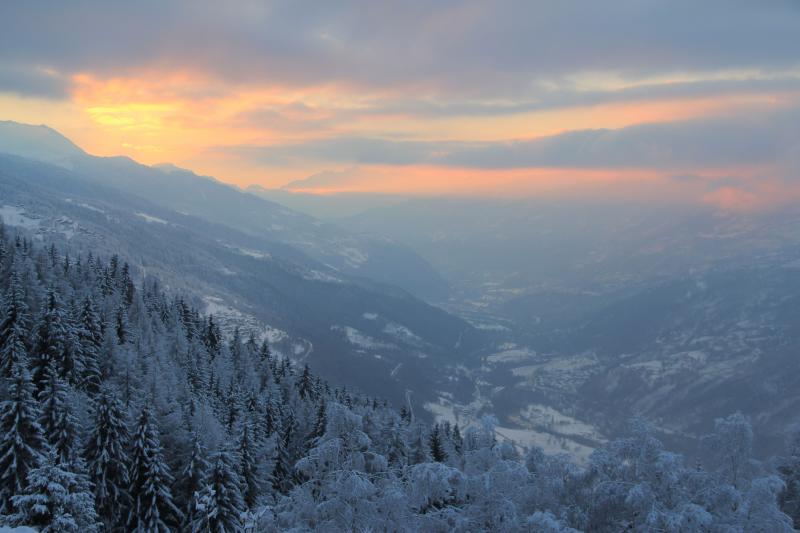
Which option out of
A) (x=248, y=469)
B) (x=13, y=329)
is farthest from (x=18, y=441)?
(x=13, y=329)

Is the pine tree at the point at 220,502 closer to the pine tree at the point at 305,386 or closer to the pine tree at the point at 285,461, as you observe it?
the pine tree at the point at 285,461

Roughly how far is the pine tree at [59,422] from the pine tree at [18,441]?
4.05ft

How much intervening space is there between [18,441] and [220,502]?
619 inches

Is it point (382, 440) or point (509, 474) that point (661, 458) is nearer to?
point (509, 474)

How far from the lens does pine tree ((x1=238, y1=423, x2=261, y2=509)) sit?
181 ft

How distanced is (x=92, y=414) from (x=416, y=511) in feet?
132

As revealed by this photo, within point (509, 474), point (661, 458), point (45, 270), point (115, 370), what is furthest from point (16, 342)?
point (661, 458)

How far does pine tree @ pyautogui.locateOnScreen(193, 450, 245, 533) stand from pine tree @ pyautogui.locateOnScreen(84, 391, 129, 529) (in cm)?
802

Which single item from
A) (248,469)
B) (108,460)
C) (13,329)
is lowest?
(248,469)

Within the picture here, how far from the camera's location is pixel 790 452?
107 ft

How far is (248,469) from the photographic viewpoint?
55469mm

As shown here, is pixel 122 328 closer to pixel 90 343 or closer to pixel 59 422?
pixel 90 343

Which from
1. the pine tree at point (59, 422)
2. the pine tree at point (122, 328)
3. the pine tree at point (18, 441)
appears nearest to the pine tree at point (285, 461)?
the pine tree at point (59, 422)

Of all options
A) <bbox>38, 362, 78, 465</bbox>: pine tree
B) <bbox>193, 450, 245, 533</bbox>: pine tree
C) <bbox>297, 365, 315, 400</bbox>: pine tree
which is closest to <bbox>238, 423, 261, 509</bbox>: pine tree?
<bbox>193, 450, 245, 533</bbox>: pine tree
